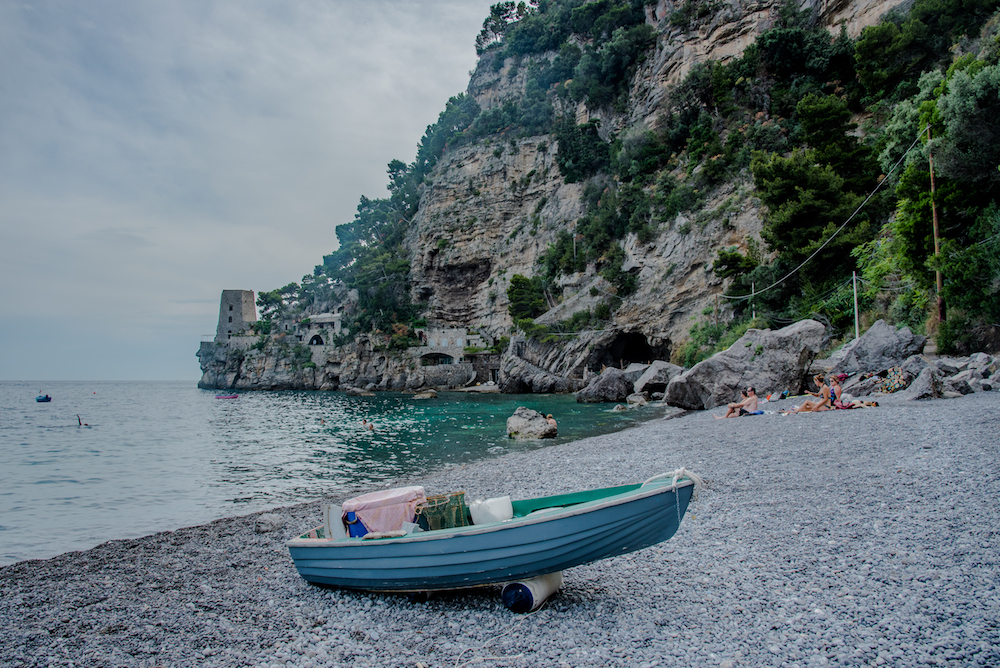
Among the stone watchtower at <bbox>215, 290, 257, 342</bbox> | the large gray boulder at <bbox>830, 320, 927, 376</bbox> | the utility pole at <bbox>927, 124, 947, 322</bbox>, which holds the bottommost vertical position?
the large gray boulder at <bbox>830, 320, 927, 376</bbox>

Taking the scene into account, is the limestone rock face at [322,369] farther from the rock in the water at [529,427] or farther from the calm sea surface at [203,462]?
the rock in the water at [529,427]

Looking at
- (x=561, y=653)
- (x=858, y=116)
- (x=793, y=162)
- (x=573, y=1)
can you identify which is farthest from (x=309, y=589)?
(x=573, y=1)

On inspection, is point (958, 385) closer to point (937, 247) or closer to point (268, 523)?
point (937, 247)

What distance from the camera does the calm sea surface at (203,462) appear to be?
9188mm

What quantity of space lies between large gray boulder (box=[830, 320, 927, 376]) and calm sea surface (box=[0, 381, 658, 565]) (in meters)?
7.08

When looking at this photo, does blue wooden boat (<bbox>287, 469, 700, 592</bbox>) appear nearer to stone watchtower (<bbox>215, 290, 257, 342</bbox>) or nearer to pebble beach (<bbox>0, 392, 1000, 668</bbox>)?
pebble beach (<bbox>0, 392, 1000, 668</bbox>)

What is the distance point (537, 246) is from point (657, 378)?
2642 cm

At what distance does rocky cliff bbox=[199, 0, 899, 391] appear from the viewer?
32.6 meters

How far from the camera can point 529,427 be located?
17219 millimetres

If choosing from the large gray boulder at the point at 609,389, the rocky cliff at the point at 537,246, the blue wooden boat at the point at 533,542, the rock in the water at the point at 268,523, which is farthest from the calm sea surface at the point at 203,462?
the rocky cliff at the point at 537,246

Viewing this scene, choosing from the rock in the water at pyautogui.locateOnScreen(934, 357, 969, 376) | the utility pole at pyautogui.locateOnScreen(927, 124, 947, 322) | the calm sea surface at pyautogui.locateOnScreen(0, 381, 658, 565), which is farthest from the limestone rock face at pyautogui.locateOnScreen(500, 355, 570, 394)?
the rock in the water at pyautogui.locateOnScreen(934, 357, 969, 376)

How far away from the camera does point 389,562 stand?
4.21m

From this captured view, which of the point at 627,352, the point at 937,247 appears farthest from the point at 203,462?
the point at 627,352

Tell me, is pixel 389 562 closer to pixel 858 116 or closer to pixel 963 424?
pixel 963 424
